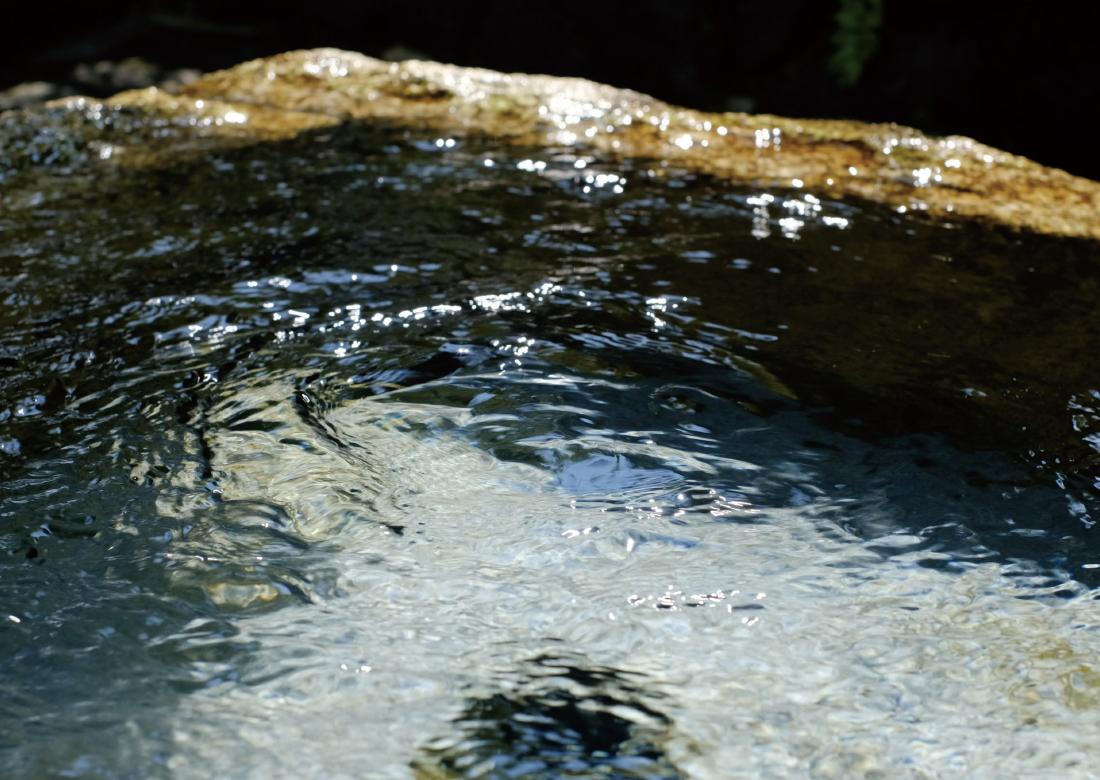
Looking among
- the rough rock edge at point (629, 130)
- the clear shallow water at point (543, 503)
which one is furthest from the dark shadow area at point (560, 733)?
the rough rock edge at point (629, 130)

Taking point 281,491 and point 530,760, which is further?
point 281,491

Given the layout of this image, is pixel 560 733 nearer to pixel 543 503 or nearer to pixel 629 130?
pixel 543 503

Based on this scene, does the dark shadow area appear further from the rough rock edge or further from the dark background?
the dark background

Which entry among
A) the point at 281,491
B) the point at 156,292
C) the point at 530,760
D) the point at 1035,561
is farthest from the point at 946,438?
the point at 156,292

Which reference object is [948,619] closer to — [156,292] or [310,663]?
[310,663]

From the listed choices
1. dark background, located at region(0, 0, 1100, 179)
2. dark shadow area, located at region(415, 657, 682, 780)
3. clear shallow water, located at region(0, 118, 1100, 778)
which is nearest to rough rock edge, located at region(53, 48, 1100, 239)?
clear shallow water, located at region(0, 118, 1100, 778)

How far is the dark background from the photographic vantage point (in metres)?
8.09

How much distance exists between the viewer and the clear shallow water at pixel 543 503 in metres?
1.80

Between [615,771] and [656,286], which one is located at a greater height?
[656,286]

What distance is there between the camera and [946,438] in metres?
2.98

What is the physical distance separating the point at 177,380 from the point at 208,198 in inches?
93.8

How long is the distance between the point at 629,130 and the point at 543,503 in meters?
4.50

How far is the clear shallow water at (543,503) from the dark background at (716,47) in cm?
432

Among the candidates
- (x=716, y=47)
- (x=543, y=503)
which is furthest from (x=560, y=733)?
(x=716, y=47)
